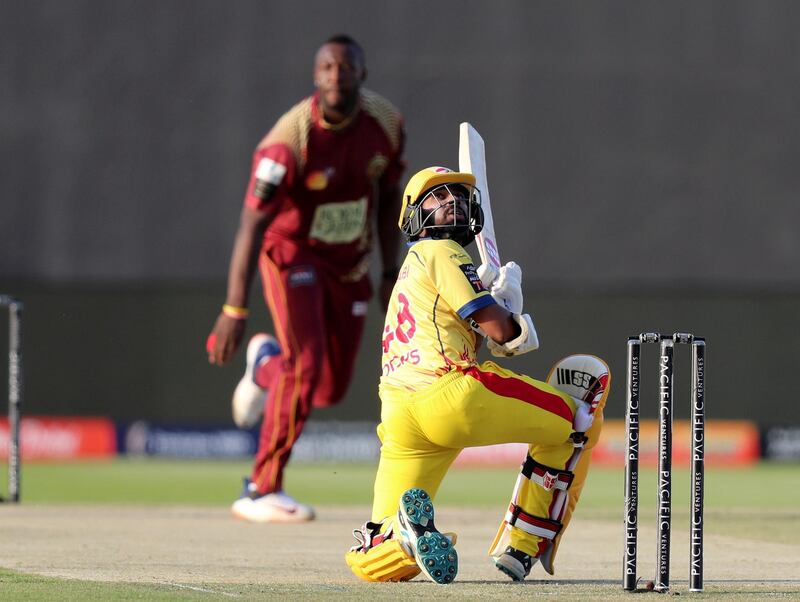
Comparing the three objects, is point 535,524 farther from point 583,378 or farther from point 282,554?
point 282,554

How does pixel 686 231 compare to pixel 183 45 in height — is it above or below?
below

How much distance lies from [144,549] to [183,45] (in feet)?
30.2

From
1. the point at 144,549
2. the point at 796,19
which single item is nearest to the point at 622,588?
the point at 144,549

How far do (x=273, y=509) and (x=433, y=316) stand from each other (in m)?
2.68

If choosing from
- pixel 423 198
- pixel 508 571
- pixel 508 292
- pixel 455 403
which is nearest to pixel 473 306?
pixel 508 292

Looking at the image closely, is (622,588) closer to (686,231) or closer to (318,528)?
(318,528)

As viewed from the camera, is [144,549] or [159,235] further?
[159,235]

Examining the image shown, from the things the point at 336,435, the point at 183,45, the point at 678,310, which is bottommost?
the point at 336,435

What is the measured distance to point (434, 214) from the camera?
5766 millimetres

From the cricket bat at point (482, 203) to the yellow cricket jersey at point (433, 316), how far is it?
0.59 ft

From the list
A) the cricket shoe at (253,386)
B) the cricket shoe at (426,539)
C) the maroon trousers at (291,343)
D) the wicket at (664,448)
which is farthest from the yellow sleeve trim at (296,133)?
the wicket at (664,448)

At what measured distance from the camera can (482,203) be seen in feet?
19.9

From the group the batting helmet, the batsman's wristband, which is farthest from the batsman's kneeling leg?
the batsman's wristband

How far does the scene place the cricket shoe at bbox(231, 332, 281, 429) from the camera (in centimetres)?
846
